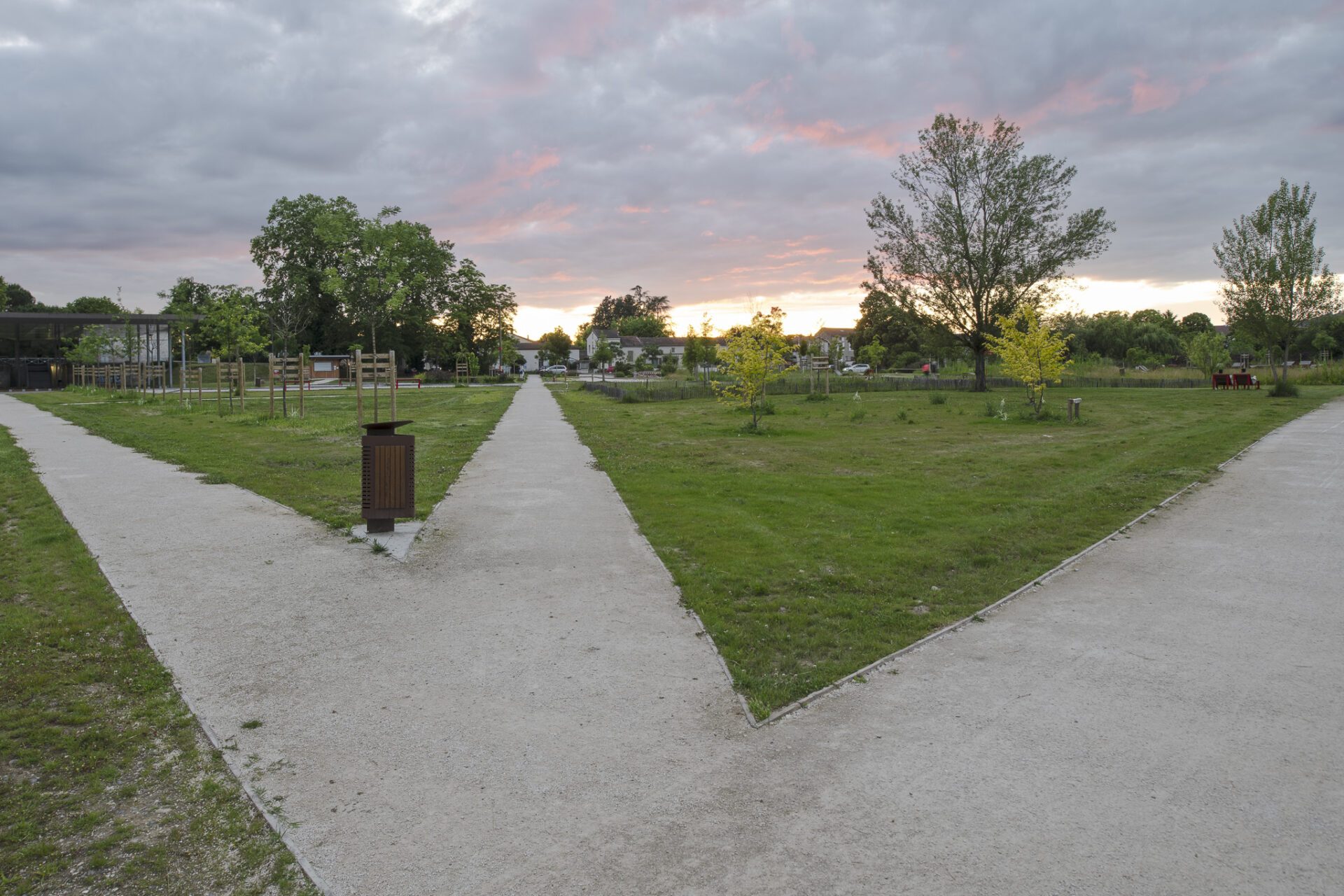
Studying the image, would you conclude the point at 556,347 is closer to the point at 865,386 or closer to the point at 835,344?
the point at 835,344

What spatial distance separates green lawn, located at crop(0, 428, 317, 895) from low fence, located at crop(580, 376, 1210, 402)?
31.2 m

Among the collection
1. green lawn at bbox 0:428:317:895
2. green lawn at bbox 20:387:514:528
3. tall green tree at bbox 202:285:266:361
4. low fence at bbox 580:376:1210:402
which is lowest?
green lawn at bbox 0:428:317:895

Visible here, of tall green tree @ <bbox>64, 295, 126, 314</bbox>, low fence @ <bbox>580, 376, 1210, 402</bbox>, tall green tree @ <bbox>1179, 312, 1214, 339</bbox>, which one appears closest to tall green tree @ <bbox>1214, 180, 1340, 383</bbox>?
low fence @ <bbox>580, 376, 1210, 402</bbox>

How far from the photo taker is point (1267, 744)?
162 inches

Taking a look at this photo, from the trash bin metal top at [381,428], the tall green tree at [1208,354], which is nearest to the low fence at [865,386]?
the tall green tree at [1208,354]

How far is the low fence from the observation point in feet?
126

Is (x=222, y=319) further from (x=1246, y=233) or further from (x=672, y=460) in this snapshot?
(x=1246, y=233)

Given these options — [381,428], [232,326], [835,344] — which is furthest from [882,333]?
[381,428]

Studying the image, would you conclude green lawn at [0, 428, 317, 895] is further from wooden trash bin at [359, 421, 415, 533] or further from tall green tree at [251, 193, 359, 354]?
tall green tree at [251, 193, 359, 354]

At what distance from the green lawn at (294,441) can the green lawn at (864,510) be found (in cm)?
324

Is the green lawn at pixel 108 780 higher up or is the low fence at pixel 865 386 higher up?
the low fence at pixel 865 386

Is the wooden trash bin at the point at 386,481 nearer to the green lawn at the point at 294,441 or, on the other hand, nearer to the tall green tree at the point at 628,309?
the green lawn at the point at 294,441

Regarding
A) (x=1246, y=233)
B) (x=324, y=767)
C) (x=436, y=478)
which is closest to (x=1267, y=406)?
(x=1246, y=233)

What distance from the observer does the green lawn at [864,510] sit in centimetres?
599
